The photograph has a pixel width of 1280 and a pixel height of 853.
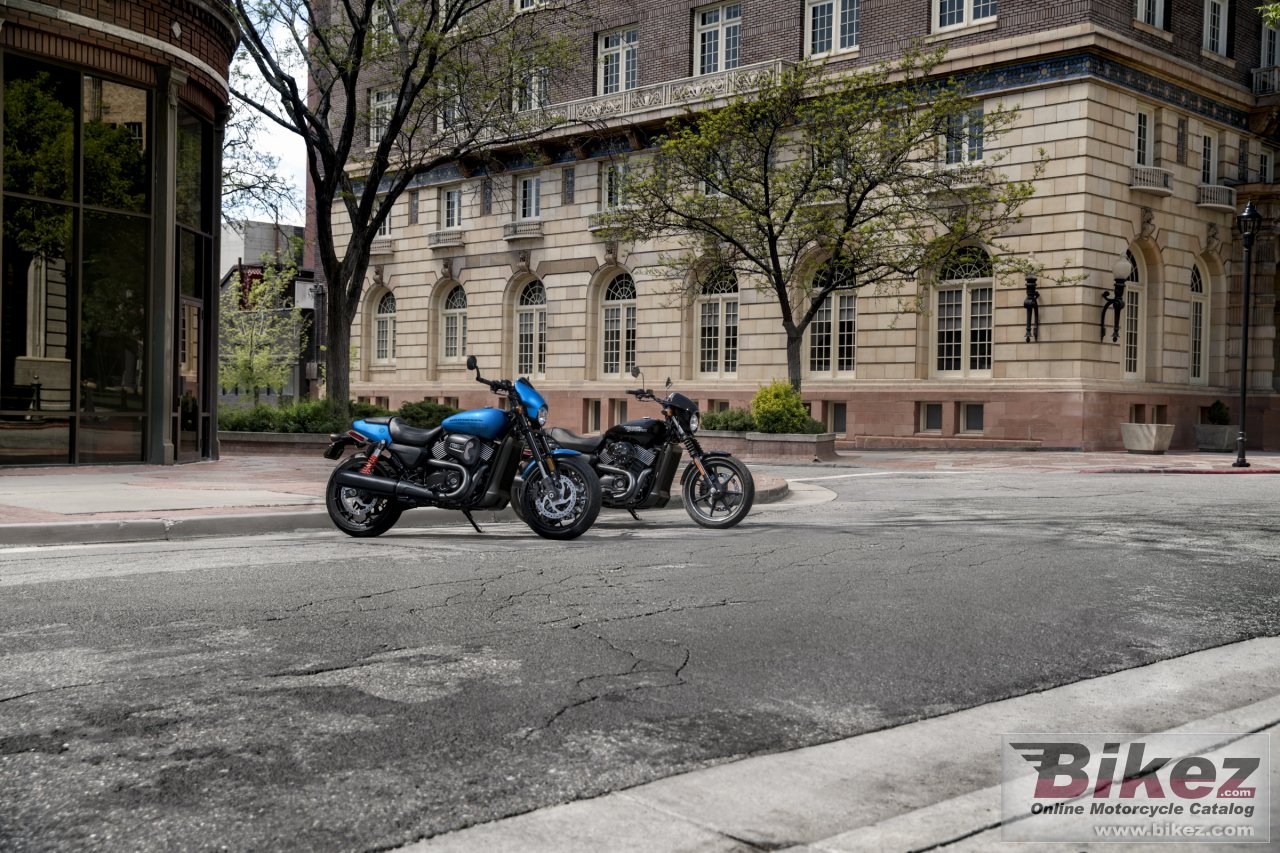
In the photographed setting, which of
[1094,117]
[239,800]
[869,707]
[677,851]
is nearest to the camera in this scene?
[677,851]

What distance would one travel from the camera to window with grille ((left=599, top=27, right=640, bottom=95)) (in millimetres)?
39938

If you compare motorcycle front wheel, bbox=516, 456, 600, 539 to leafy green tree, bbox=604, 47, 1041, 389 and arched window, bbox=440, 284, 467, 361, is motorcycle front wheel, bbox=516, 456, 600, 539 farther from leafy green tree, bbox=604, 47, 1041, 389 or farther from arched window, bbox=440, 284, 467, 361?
arched window, bbox=440, 284, 467, 361

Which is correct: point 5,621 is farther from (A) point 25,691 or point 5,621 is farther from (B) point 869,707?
(B) point 869,707

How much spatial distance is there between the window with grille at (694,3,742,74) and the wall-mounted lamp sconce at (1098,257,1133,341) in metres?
13.2

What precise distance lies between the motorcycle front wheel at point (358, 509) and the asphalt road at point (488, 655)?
174 mm

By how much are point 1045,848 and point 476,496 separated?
741 cm

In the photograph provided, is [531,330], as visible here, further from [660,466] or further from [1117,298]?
[660,466]

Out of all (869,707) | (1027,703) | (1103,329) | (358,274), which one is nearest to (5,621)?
(869,707)

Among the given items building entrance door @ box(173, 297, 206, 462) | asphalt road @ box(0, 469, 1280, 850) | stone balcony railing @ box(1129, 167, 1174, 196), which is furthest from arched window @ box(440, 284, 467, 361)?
asphalt road @ box(0, 469, 1280, 850)

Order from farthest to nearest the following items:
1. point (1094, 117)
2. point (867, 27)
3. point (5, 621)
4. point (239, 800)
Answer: point (867, 27)
point (1094, 117)
point (5, 621)
point (239, 800)

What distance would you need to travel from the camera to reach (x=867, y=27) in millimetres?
33594

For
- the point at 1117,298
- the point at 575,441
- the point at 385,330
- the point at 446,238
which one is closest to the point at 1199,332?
the point at 1117,298

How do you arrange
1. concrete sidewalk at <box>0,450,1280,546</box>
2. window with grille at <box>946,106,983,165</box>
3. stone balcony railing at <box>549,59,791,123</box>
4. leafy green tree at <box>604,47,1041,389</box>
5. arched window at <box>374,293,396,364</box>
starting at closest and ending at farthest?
concrete sidewalk at <box>0,450,1280,546</box> < leafy green tree at <box>604,47,1041,389</box> < window with grille at <box>946,106,983,165</box> < stone balcony railing at <box>549,59,791,123</box> < arched window at <box>374,293,396,364</box>

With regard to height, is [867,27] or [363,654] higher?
[867,27]
